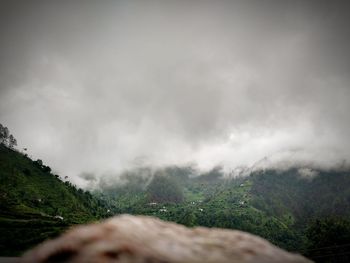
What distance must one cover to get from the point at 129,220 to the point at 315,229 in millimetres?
99365

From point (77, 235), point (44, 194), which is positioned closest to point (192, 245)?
point (77, 235)

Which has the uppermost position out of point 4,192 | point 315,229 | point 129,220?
point 4,192

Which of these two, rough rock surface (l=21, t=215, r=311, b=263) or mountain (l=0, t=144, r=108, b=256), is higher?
mountain (l=0, t=144, r=108, b=256)

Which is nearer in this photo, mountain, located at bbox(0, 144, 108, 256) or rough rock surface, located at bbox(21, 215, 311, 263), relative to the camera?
rough rock surface, located at bbox(21, 215, 311, 263)

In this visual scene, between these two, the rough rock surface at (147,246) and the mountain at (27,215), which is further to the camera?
the mountain at (27,215)

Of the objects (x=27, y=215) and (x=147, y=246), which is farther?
(x=27, y=215)

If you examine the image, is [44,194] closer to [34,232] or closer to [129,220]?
[34,232]

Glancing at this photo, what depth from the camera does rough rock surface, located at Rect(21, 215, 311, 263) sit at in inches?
258

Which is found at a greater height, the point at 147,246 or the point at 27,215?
the point at 27,215

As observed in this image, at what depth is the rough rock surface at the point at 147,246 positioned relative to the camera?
6.55 m

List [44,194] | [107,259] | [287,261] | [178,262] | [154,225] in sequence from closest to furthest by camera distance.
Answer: [107,259], [178,262], [287,261], [154,225], [44,194]

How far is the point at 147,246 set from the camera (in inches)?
277

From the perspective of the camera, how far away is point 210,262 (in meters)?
6.91

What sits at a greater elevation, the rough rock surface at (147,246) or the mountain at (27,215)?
the mountain at (27,215)
